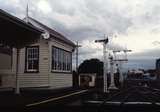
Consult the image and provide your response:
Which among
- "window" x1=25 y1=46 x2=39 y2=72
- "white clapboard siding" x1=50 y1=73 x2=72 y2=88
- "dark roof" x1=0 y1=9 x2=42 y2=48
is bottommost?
"white clapboard siding" x1=50 y1=73 x2=72 y2=88

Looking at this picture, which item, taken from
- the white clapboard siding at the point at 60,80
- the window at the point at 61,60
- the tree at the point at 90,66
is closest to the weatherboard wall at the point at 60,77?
the white clapboard siding at the point at 60,80

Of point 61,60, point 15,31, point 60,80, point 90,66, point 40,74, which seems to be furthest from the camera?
point 90,66

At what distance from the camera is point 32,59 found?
24453 mm

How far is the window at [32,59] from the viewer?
79.8 feet

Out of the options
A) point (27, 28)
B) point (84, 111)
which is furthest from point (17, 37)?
point (84, 111)

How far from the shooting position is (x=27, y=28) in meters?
17.0

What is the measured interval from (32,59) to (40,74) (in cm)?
127

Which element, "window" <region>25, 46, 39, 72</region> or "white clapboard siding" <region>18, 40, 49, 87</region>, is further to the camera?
"window" <region>25, 46, 39, 72</region>

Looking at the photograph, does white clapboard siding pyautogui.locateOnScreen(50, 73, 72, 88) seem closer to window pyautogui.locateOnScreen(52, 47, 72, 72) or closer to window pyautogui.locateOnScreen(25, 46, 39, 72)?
window pyautogui.locateOnScreen(52, 47, 72, 72)

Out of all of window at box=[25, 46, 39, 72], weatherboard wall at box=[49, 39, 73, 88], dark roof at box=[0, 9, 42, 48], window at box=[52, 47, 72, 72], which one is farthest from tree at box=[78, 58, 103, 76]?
dark roof at box=[0, 9, 42, 48]

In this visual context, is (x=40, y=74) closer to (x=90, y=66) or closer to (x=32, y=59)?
(x=32, y=59)

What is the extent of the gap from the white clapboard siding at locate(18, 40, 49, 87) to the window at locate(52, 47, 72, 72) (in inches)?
41.1

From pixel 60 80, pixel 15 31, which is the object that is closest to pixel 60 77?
pixel 60 80

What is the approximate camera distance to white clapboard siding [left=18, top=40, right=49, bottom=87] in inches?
940
